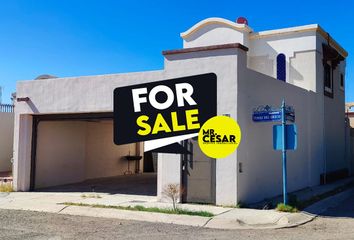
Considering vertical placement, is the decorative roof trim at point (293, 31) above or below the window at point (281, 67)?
above

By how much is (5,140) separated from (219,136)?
1435 centimetres

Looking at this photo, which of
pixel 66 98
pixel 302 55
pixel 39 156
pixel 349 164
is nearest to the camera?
pixel 66 98

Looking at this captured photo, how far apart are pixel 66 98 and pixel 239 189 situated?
23.5 feet

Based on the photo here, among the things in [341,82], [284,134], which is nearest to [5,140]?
[284,134]

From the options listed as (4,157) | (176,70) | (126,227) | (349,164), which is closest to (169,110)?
(176,70)

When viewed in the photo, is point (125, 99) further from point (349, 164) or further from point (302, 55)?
point (349, 164)

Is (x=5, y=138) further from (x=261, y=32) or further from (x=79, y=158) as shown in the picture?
(x=261, y=32)

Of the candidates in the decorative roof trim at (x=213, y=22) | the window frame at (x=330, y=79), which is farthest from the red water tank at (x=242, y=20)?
the window frame at (x=330, y=79)

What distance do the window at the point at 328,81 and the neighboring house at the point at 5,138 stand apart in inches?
623

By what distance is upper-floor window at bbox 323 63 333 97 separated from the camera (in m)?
20.3

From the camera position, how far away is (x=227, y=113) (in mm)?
12359

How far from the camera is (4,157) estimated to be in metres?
22.5

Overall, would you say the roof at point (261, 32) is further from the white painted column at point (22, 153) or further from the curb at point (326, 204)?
the white painted column at point (22, 153)

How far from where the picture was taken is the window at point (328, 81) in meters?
20.4
